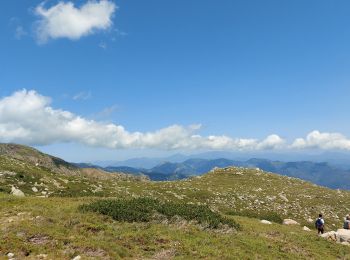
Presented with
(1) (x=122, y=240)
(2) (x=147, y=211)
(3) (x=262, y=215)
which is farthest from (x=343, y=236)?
(1) (x=122, y=240)

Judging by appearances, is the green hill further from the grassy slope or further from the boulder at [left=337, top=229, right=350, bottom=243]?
the boulder at [left=337, top=229, right=350, bottom=243]

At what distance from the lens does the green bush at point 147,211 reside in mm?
26719

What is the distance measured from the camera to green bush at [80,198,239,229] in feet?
87.7

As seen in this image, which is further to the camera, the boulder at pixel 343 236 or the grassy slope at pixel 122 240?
the boulder at pixel 343 236

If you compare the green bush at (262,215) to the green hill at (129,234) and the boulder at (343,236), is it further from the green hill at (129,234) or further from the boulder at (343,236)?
the boulder at (343,236)

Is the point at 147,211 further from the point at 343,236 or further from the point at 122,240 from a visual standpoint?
the point at 343,236

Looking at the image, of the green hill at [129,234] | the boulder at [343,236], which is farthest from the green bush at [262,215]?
the boulder at [343,236]

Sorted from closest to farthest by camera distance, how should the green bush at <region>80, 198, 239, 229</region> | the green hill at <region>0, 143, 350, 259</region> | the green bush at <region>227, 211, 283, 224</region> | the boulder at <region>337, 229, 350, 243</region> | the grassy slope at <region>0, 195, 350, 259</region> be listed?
the grassy slope at <region>0, 195, 350, 259</region>
the green hill at <region>0, 143, 350, 259</region>
the green bush at <region>80, 198, 239, 229</region>
the boulder at <region>337, 229, 350, 243</region>
the green bush at <region>227, 211, 283, 224</region>

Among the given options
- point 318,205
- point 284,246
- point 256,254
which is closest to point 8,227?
point 256,254

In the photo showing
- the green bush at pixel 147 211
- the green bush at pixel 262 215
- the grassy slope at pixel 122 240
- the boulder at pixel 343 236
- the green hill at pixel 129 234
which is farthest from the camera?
the green bush at pixel 262 215

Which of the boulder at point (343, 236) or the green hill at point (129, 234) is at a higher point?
the green hill at point (129, 234)

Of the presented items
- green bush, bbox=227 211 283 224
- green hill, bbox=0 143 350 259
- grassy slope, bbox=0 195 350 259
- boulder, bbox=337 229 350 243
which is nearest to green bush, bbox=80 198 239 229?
green hill, bbox=0 143 350 259

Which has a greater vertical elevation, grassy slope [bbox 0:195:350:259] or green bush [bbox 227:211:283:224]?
grassy slope [bbox 0:195:350:259]

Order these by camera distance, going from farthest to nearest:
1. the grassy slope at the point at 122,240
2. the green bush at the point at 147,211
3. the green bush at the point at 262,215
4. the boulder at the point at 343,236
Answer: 1. the green bush at the point at 262,215
2. the boulder at the point at 343,236
3. the green bush at the point at 147,211
4. the grassy slope at the point at 122,240
